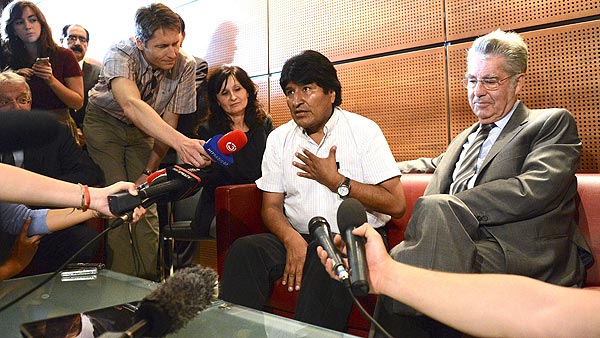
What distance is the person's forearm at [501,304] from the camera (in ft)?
2.97

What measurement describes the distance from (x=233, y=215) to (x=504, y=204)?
1325 mm

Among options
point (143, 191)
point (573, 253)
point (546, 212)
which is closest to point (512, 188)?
point (546, 212)

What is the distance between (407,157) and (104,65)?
6.18 ft

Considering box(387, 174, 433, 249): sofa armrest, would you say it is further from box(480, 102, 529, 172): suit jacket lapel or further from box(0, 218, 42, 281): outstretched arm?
box(0, 218, 42, 281): outstretched arm

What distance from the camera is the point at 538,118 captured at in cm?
212

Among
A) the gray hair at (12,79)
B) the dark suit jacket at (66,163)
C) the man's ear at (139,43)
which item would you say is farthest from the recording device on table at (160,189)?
the gray hair at (12,79)

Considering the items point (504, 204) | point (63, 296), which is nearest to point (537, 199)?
point (504, 204)

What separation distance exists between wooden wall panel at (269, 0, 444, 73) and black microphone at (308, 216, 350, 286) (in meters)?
2.23

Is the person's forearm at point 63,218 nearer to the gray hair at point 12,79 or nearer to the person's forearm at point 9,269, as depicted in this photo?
the person's forearm at point 9,269

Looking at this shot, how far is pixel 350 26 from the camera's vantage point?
344 cm

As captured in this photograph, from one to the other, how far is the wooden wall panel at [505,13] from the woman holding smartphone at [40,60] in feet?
7.93

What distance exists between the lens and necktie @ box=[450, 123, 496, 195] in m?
2.25

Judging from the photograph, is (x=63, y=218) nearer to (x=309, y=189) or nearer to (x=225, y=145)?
(x=225, y=145)

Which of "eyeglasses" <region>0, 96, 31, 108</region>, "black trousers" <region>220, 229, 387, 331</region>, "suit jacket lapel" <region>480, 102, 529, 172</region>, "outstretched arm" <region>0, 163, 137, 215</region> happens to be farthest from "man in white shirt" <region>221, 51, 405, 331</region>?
"eyeglasses" <region>0, 96, 31, 108</region>
